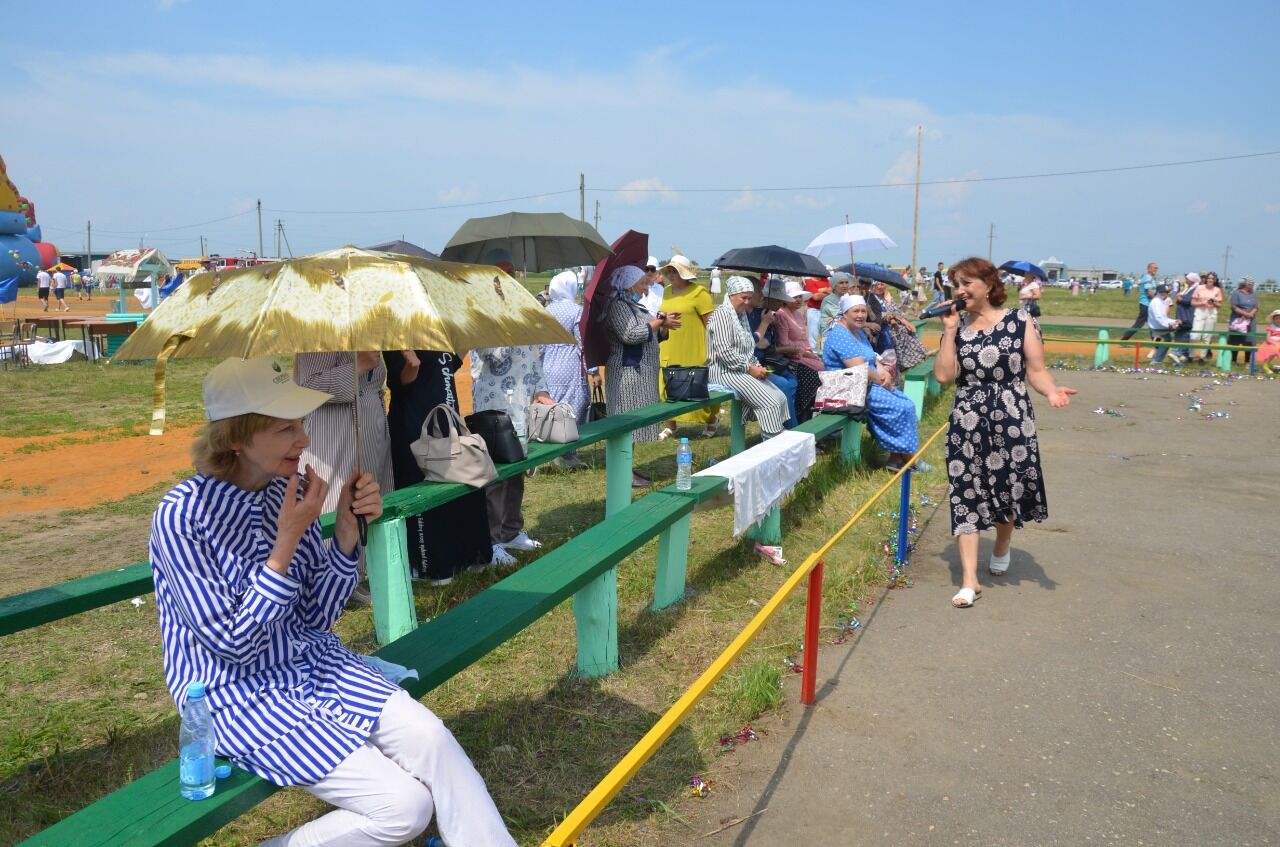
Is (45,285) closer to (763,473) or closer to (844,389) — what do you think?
(844,389)

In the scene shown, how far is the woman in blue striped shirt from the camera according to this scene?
2307 millimetres

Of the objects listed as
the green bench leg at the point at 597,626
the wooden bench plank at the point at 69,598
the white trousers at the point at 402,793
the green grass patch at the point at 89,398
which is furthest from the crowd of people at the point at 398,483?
the green grass patch at the point at 89,398

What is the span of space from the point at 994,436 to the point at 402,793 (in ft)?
12.8

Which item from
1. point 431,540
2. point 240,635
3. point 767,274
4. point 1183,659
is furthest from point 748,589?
point 767,274

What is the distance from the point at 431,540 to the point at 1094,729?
3413mm

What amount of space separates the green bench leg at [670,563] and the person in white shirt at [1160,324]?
1560 centimetres

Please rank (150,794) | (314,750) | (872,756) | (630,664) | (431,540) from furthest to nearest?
(431,540)
(630,664)
(872,756)
(314,750)
(150,794)

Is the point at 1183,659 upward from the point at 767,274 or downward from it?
downward

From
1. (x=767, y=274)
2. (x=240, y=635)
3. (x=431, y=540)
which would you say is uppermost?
(x=767, y=274)

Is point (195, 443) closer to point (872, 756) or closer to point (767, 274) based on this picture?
point (872, 756)

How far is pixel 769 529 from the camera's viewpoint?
5973mm

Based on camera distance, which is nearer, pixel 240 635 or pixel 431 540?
pixel 240 635

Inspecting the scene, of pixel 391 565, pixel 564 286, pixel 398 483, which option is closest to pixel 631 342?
pixel 564 286

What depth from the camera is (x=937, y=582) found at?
5539mm
